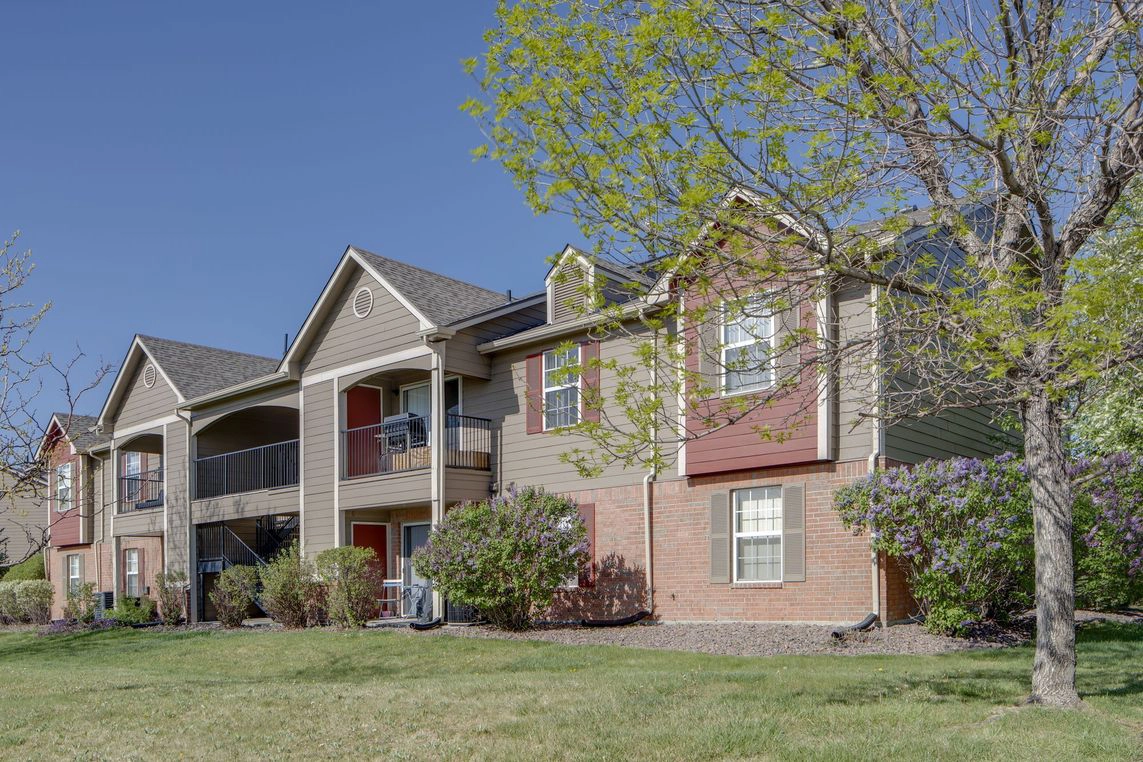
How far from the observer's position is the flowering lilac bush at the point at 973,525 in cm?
1411

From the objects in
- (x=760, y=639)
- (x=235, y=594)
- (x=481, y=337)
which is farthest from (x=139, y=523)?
(x=760, y=639)

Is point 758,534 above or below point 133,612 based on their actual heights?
above

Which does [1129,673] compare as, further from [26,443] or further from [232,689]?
[26,443]

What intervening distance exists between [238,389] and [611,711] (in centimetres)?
1830

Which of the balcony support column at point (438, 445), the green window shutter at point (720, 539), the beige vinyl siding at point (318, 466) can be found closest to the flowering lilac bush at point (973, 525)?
the green window shutter at point (720, 539)

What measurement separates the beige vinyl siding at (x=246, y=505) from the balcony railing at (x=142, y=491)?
3397 millimetres

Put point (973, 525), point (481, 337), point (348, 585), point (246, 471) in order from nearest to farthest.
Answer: point (973, 525), point (348, 585), point (481, 337), point (246, 471)

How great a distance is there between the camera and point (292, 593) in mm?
20781

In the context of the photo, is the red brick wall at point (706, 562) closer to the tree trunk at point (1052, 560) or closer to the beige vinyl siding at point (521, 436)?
the beige vinyl siding at point (521, 436)

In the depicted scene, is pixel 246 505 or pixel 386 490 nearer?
pixel 386 490

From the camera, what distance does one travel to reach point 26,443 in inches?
570

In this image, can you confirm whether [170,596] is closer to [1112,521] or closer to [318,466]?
[318,466]

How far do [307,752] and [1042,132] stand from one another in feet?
24.2

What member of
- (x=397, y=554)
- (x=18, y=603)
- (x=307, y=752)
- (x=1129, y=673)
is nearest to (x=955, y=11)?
(x=1129, y=673)
